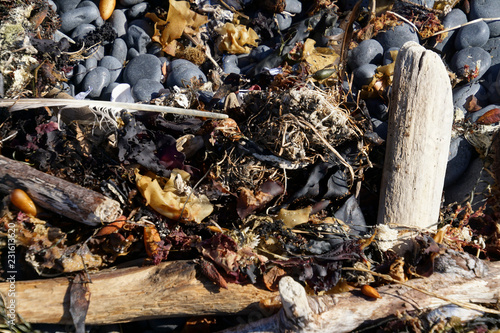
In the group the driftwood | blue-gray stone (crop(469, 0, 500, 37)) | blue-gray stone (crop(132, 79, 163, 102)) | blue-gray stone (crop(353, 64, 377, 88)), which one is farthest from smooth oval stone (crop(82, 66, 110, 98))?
blue-gray stone (crop(469, 0, 500, 37))

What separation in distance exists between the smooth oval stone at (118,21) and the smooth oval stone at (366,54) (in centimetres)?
270

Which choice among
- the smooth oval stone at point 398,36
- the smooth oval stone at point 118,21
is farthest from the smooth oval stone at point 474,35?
the smooth oval stone at point 118,21

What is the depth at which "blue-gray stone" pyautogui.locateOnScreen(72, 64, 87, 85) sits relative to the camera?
427 cm

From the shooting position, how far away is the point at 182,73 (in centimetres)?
429

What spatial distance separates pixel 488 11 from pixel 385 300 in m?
3.78

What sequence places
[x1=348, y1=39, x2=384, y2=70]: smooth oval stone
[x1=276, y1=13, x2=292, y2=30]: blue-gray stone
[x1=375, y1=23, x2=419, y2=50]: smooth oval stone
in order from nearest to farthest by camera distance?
1. [x1=348, y1=39, x2=384, y2=70]: smooth oval stone
2. [x1=375, y1=23, x2=419, y2=50]: smooth oval stone
3. [x1=276, y1=13, x2=292, y2=30]: blue-gray stone

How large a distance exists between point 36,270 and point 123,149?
3.81 ft

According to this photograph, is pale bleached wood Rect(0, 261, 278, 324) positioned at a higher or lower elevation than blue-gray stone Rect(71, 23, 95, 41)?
lower

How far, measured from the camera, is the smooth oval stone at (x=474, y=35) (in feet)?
14.5

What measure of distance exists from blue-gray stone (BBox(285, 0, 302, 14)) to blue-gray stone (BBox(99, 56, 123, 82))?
2.14 m

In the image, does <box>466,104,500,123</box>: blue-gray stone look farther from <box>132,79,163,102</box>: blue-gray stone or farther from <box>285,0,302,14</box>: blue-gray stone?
<box>132,79,163,102</box>: blue-gray stone

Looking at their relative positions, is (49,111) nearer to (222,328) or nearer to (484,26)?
(222,328)

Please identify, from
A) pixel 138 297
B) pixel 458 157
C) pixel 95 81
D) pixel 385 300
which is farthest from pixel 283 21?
pixel 138 297

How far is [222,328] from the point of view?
3234 millimetres
